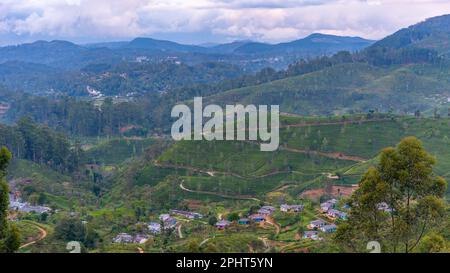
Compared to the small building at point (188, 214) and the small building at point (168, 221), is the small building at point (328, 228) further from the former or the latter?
the small building at point (188, 214)

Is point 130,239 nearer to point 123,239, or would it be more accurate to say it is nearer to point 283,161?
point 123,239

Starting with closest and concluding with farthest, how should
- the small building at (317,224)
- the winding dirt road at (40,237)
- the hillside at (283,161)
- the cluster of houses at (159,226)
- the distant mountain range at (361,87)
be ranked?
the winding dirt road at (40,237)
the cluster of houses at (159,226)
the small building at (317,224)
the hillside at (283,161)
the distant mountain range at (361,87)

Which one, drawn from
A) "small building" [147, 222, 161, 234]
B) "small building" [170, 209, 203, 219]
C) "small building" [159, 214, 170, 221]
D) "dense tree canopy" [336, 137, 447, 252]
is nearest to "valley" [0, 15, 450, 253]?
"dense tree canopy" [336, 137, 447, 252]

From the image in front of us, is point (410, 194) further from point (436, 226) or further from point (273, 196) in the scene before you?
point (273, 196)

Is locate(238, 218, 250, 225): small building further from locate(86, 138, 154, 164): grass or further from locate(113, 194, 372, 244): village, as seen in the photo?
locate(86, 138, 154, 164): grass

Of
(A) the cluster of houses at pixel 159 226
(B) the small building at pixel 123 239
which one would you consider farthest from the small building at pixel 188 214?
(B) the small building at pixel 123 239
